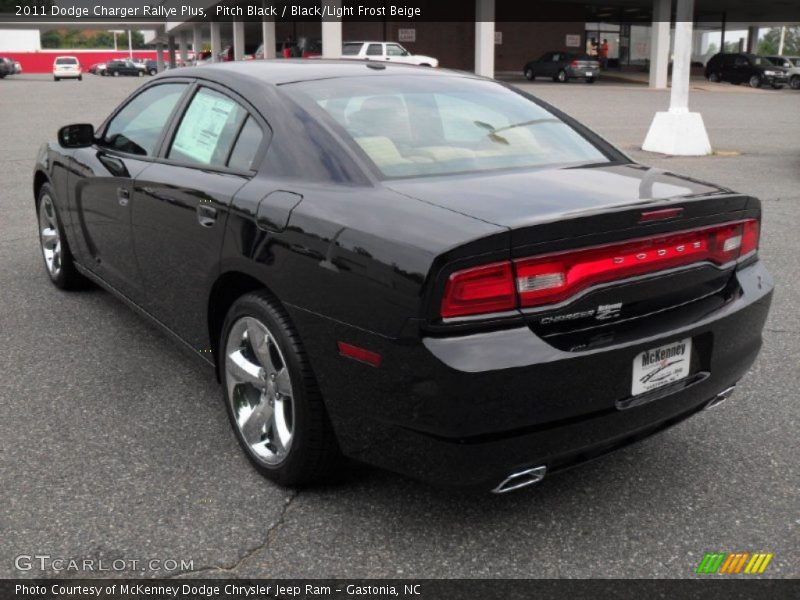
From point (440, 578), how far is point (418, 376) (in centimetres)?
65

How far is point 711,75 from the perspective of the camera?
140 ft

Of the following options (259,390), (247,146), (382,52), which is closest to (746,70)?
(382,52)

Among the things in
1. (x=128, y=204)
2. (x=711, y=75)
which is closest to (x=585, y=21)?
(x=711, y=75)

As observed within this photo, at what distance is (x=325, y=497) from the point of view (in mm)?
A: 3031

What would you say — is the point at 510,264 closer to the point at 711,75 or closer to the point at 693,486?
the point at 693,486

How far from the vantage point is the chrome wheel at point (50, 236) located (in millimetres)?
5485

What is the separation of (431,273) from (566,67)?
1528 inches

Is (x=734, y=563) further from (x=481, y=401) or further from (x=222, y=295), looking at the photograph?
(x=222, y=295)

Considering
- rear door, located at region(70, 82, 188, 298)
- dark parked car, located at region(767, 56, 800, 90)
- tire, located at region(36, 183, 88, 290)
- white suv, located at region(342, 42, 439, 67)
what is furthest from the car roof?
dark parked car, located at region(767, 56, 800, 90)

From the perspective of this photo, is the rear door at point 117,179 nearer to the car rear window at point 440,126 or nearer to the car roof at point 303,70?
the car roof at point 303,70

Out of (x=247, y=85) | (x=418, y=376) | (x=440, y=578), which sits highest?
(x=247, y=85)

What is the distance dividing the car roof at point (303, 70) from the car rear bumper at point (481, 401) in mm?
1280

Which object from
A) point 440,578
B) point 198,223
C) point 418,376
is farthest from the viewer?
point 198,223

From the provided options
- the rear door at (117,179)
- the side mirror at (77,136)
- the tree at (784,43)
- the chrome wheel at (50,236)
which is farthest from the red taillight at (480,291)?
the tree at (784,43)
